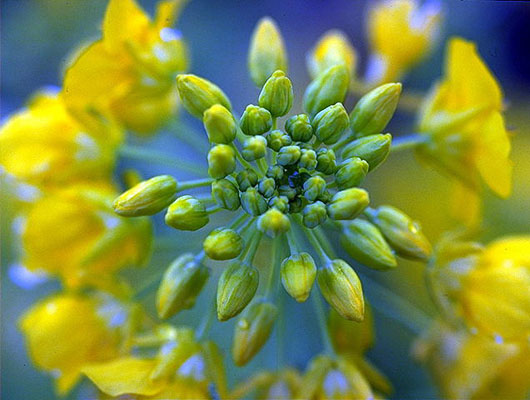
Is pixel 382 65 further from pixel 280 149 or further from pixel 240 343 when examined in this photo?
pixel 240 343

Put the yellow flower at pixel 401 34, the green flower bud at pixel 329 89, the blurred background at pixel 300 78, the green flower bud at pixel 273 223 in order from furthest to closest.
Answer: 1. the blurred background at pixel 300 78
2. the yellow flower at pixel 401 34
3. the green flower bud at pixel 329 89
4. the green flower bud at pixel 273 223

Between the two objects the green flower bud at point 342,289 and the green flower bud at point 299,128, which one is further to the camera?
the green flower bud at point 299,128

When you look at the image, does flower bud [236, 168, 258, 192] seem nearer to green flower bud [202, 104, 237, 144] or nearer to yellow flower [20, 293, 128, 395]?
green flower bud [202, 104, 237, 144]

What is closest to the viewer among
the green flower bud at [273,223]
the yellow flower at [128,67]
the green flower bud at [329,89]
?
the green flower bud at [273,223]

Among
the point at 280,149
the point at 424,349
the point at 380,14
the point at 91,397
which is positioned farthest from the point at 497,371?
the point at 380,14

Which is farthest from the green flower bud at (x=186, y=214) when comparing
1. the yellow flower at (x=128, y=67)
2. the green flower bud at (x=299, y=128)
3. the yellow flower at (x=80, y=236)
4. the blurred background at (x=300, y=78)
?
the blurred background at (x=300, y=78)

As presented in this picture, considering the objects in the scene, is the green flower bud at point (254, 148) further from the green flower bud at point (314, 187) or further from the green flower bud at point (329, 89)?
the green flower bud at point (329, 89)

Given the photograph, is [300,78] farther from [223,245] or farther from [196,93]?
[223,245]
